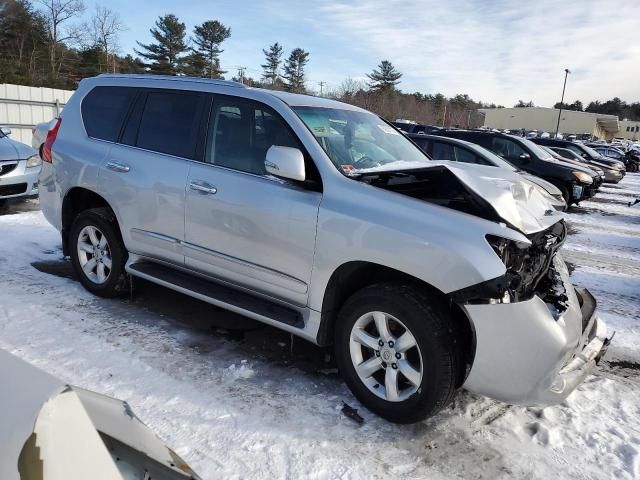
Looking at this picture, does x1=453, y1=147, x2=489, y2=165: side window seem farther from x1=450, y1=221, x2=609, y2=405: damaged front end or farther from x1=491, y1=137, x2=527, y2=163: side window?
x1=450, y1=221, x2=609, y2=405: damaged front end

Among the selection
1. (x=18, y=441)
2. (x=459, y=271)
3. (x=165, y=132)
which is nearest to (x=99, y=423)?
(x=18, y=441)

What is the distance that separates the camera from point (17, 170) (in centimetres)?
809

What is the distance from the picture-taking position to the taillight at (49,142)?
490 centimetres

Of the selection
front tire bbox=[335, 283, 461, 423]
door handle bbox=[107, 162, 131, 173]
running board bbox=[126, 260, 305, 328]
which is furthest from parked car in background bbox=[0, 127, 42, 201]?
front tire bbox=[335, 283, 461, 423]

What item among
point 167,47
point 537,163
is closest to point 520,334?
point 537,163

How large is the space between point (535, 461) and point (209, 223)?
2.58 meters

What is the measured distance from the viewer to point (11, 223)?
23.5ft

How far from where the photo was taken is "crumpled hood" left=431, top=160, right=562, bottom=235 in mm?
3008

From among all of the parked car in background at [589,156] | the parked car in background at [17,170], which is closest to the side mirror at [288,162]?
the parked car in background at [17,170]

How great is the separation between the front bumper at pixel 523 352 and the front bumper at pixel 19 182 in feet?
25.1

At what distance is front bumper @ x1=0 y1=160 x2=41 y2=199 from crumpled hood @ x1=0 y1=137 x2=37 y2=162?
4.4 inches

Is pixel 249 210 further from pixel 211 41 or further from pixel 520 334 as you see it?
pixel 211 41

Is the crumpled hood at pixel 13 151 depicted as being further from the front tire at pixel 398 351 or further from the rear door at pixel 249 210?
the front tire at pixel 398 351

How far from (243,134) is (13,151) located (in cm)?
614
